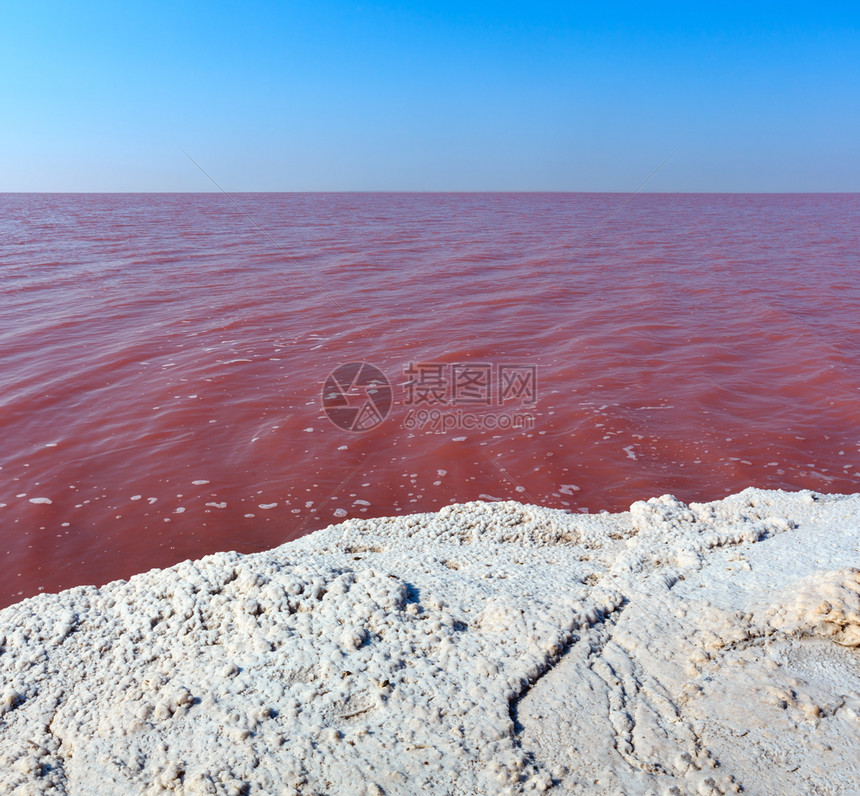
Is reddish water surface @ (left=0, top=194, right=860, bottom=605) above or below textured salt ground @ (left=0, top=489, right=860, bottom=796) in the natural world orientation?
below

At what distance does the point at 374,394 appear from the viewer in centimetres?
601

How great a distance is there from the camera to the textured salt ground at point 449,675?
1.57 m

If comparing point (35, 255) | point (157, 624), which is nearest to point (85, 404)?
point (157, 624)

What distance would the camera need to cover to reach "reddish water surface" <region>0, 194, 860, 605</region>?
397cm

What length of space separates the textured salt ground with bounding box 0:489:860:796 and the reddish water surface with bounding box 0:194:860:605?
1.36 m

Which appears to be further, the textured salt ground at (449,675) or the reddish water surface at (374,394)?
the reddish water surface at (374,394)

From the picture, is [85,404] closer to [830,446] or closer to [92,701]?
[92,701]

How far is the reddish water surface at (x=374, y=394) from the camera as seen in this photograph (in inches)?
156

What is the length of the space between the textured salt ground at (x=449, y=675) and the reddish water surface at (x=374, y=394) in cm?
136

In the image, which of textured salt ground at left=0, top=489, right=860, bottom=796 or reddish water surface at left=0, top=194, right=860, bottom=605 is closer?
textured salt ground at left=0, top=489, right=860, bottom=796

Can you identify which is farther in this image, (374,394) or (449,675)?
(374,394)

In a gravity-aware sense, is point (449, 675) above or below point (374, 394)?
above

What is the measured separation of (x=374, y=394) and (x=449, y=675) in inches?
169

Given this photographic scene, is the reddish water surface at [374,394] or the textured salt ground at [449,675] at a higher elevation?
the textured salt ground at [449,675]
